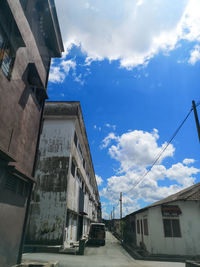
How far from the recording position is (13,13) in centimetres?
675

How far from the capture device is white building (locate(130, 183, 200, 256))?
13.8 meters

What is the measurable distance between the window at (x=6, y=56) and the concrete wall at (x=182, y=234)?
14035 mm

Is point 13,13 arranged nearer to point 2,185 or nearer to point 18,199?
point 2,185

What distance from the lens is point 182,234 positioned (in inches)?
553

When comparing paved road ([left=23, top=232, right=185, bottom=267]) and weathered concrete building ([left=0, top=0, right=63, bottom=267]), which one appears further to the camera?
paved road ([left=23, top=232, right=185, bottom=267])

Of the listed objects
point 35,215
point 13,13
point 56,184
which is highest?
point 13,13

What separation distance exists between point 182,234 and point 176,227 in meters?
0.59

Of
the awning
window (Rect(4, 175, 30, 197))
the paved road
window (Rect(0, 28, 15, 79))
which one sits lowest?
the paved road

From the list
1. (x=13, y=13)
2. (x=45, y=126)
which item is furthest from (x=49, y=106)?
(x=13, y=13)

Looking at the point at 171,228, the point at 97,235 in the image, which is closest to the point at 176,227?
the point at 171,228

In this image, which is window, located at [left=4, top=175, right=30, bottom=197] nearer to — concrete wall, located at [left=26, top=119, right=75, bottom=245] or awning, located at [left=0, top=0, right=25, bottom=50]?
awning, located at [left=0, top=0, right=25, bottom=50]

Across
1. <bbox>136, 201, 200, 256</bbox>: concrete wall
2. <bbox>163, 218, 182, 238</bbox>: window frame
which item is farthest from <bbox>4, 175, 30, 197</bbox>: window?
<bbox>163, 218, 182, 238</bbox>: window frame

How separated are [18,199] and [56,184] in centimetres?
817

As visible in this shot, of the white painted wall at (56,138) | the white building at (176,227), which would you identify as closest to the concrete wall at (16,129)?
the white painted wall at (56,138)
